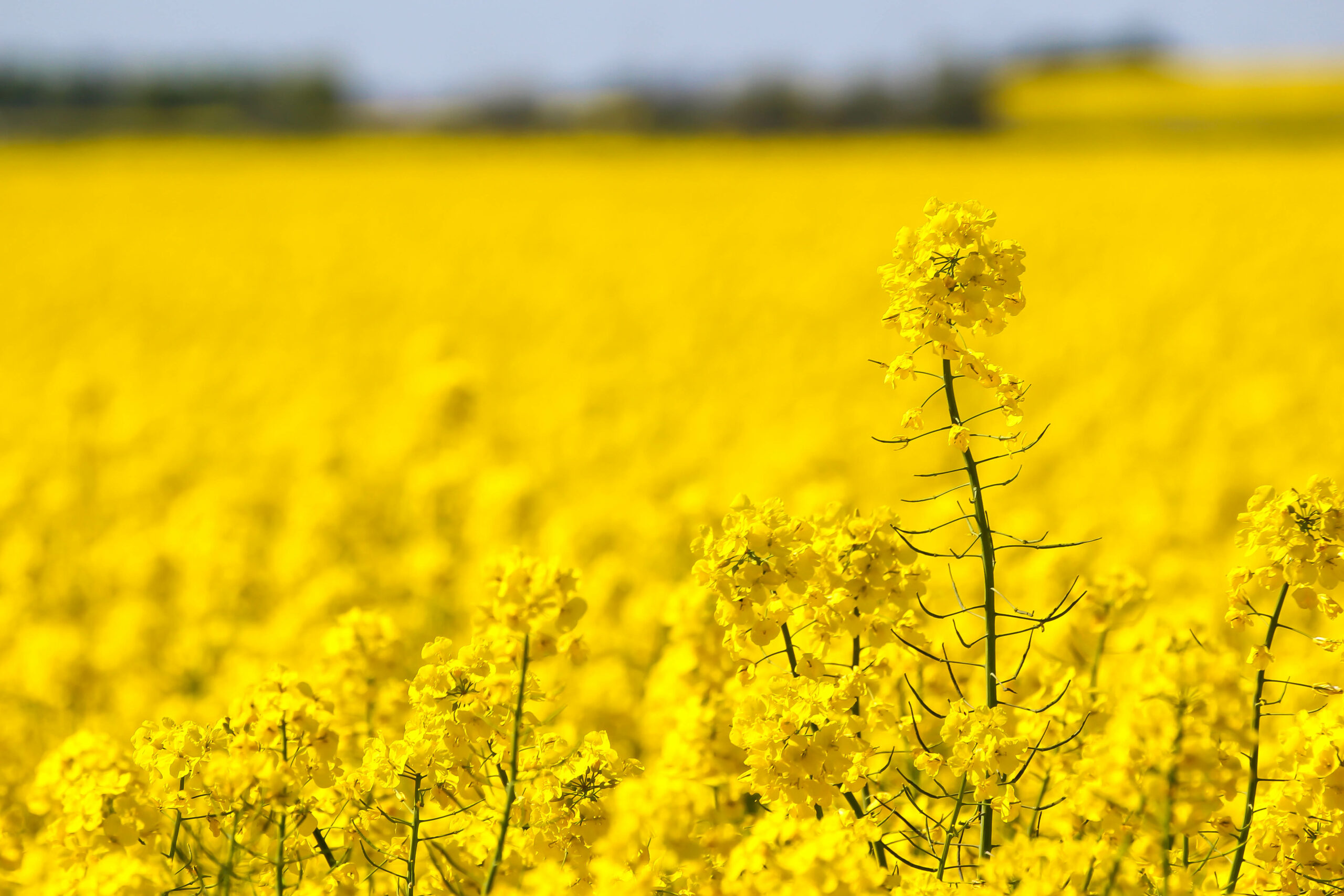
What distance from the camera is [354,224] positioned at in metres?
19.4

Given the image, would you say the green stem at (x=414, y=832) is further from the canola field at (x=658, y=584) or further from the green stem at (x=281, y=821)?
the green stem at (x=281, y=821)

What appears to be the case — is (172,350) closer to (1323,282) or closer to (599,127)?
(1323,282)

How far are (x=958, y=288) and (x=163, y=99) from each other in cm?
5745

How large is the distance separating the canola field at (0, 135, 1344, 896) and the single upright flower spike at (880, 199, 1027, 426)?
17 mm

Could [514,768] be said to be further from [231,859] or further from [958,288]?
[958,288]

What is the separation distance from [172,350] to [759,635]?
10.3 meters

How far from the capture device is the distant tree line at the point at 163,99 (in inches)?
1805

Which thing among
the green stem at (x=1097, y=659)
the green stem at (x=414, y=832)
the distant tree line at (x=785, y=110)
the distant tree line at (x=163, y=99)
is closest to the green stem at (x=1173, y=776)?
the green stem at (x=1097, y=659)

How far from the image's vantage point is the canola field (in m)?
1.68

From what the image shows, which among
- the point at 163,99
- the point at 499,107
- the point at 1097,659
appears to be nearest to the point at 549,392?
the point at 1097,659

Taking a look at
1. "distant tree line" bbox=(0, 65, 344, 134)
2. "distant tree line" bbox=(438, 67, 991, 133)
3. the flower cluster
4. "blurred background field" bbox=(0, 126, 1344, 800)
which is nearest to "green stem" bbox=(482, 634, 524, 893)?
the flower cluster

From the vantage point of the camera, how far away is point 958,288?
5.15ft

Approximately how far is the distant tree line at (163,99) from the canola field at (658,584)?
34.9 m

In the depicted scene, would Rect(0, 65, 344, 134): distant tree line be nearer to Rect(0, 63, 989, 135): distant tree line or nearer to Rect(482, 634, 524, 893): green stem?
Rect(0, 63, 989, 135): distant tree line
